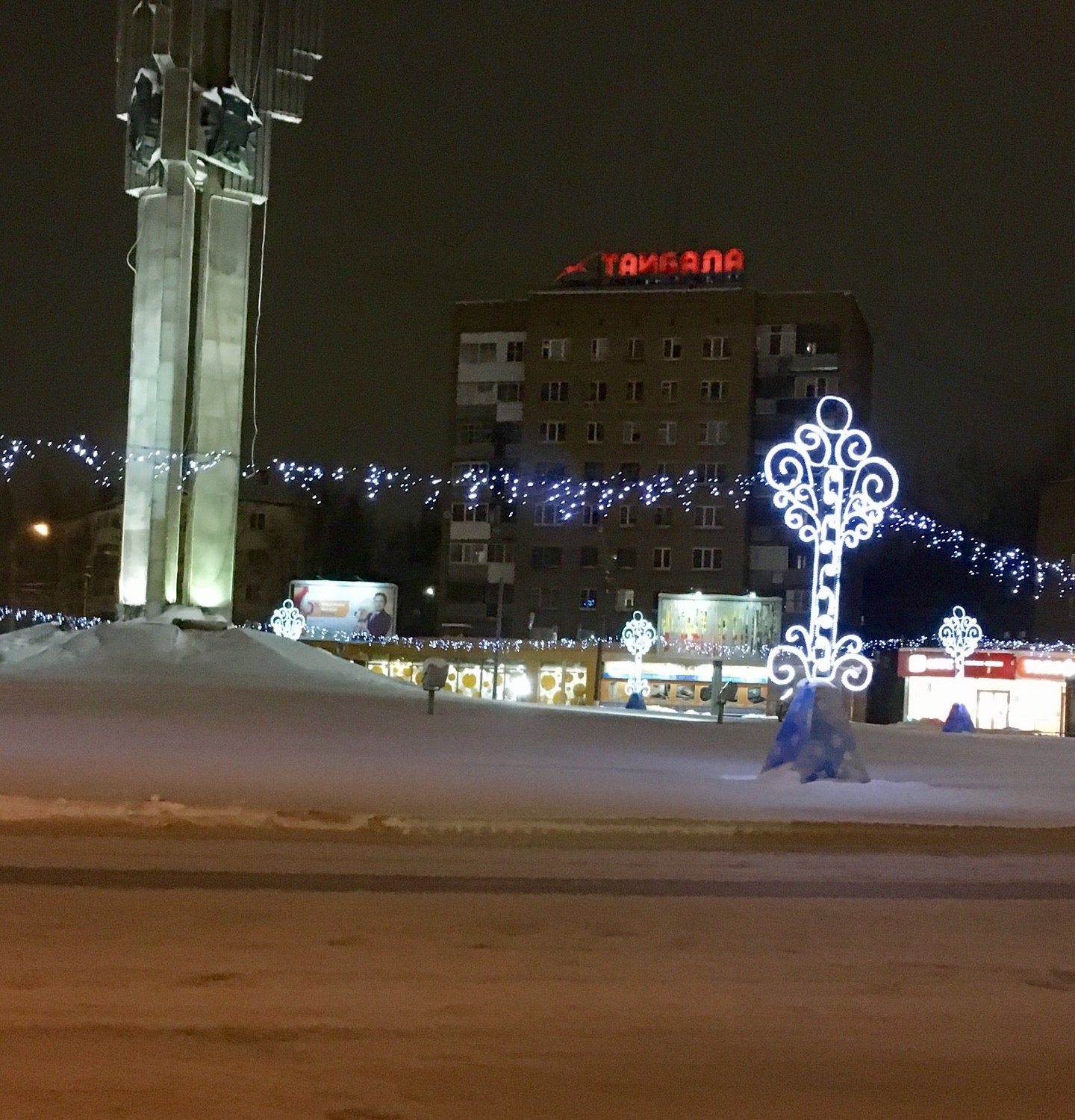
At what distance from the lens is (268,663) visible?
31.5 metres

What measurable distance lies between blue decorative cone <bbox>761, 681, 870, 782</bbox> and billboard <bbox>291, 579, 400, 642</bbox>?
39.9 m

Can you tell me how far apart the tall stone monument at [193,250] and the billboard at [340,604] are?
20.3 metres

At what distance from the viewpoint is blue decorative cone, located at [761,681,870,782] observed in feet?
53.8

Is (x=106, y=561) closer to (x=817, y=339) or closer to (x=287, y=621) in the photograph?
(x=287, y=621)

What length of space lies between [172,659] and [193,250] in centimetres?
1054

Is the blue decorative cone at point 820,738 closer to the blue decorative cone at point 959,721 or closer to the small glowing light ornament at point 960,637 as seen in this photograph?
the blue decorative cone at point 959,721

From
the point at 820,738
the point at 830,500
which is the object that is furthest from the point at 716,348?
the point at 820,738

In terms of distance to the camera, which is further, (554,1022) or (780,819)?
(780,819)

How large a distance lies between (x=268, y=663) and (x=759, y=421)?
40911 millimetres

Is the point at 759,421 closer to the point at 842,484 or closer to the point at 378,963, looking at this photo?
the point at 842,484

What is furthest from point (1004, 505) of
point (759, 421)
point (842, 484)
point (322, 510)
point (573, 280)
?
point (842, 484)

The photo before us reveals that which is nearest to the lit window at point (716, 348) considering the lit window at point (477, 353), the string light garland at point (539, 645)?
the lit window at point (477, 353)

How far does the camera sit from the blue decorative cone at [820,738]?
1641cm

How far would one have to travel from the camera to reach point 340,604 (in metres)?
56.0
